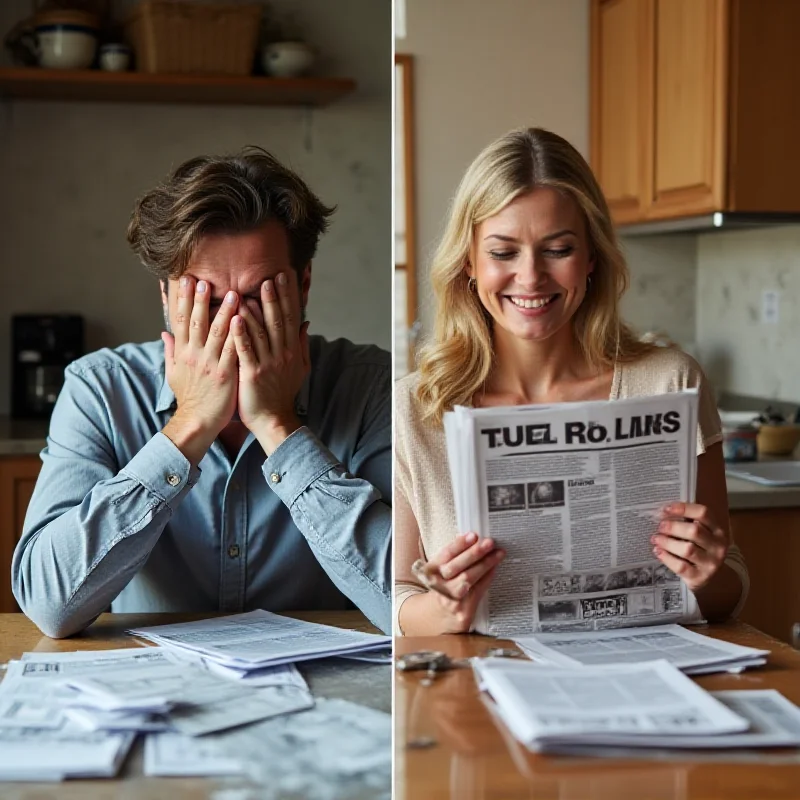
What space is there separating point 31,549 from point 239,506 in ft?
0.78

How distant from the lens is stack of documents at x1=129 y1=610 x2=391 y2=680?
37.3 inches

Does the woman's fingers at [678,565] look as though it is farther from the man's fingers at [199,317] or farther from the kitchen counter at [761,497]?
the kitchen counter at [761,497]

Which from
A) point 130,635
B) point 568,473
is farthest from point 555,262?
point 130,635

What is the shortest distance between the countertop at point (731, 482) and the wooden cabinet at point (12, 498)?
2 centimetres

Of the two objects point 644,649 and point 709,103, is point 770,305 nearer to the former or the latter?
point 709,103

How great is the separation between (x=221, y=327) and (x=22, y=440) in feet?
2.30

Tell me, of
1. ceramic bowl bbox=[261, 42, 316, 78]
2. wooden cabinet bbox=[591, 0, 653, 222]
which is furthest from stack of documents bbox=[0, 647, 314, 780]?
wooden cabinet bbox=[591, 0, 653, 222]

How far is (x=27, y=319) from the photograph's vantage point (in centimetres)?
192

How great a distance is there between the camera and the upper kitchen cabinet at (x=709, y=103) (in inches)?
93.0

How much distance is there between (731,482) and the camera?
2.05m

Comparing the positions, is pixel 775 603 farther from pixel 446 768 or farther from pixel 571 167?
pixel 446 768

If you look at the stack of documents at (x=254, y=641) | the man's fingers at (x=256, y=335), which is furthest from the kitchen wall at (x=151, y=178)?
the stack of documents at (x=254, y=641)

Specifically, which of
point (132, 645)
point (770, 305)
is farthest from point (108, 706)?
point (770, 305)

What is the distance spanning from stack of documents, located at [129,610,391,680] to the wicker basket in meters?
0.76
